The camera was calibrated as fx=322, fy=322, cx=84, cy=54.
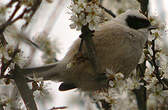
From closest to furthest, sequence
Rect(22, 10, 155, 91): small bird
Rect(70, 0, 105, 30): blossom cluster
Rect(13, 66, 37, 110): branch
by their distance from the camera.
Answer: Rect(13, 66, 37, 110): branch
Rect(70, 0, 105, 30): blossom cluster
Rect(22, 10, 155, 91): small bird

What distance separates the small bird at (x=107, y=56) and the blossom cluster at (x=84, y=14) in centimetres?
77

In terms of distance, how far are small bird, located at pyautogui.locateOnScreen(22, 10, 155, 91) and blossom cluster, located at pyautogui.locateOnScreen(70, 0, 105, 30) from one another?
77 centimetres

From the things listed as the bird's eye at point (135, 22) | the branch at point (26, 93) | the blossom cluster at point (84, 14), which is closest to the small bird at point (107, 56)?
the bird's eye at point (135, 22)

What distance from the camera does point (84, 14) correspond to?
2174 mm

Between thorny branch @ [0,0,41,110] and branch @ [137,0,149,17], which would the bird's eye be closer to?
branch @ [137,0,149,17]

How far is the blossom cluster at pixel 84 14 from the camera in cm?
213

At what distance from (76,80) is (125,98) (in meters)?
0.86

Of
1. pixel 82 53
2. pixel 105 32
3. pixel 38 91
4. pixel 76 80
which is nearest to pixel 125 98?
pixel 76 80

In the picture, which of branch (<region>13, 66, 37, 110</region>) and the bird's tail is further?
the bird's tail

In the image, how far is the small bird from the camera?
3.03 metres

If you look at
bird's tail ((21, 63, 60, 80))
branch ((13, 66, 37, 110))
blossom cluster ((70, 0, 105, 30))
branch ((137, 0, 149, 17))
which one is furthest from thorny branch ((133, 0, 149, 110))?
branch ((13, 66, 37, 110))

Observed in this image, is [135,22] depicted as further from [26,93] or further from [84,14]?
[26,93]

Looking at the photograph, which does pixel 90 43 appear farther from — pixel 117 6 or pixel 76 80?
pixel 117 6

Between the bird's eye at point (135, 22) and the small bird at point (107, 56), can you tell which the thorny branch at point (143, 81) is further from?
the bird's eye at point (135, 22)
